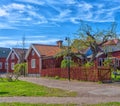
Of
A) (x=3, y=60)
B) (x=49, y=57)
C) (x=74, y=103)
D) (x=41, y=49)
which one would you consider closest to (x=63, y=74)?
(x=49, y=57)

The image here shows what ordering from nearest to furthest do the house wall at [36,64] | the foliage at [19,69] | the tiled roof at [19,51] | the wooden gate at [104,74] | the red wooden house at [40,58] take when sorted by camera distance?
the wooden gate at [104,74] < the foliage at [19,69] < the red wooden house at [40,58] < the house wall at [36,64] < the tiled roof at [19,51]

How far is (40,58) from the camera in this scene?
47.3m

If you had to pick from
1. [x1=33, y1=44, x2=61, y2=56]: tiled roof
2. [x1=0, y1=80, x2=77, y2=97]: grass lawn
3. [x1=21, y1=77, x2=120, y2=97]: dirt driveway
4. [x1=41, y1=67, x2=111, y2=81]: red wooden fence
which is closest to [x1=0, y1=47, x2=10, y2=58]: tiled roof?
[x1=33, y1=44, x2=61, y2=56]: tiled roof

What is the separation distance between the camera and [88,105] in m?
12.8

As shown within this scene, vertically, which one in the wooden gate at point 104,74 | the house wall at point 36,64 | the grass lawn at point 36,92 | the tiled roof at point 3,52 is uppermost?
the tiled roof at point 3,52

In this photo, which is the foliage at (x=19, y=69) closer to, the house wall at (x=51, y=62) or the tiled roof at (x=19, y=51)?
the house wall at (x=51, y=62)

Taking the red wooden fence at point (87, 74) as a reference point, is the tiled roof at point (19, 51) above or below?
above

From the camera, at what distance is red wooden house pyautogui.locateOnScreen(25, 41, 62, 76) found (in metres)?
47.1

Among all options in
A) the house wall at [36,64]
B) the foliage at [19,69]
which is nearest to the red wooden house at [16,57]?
the house wall at [36,64]

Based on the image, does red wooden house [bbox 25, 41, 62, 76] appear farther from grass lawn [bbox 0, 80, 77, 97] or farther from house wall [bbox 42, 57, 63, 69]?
grass lawn [bbox 0, 80, 77, 97]

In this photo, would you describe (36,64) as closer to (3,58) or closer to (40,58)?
(40,58)

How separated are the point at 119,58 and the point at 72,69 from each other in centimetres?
2757

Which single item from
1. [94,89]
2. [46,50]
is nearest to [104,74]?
[94,89]

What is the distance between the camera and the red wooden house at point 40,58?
155ft
